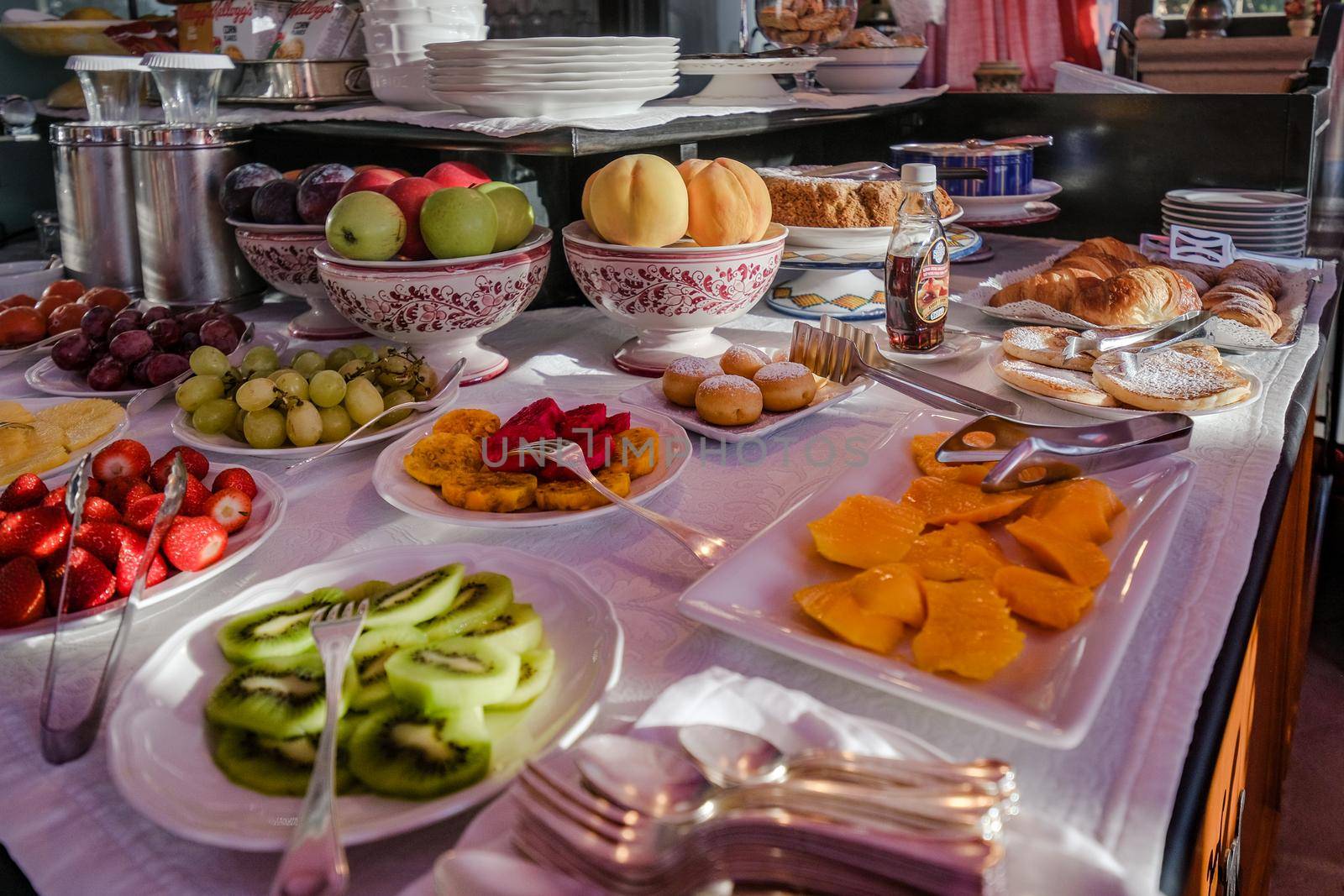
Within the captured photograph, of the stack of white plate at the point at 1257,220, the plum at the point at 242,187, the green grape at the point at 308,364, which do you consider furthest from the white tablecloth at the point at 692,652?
the stack of white plate at the point at 1257,220

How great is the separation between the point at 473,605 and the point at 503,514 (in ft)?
0.60

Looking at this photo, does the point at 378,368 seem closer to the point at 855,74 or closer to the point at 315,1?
the point at 315,1

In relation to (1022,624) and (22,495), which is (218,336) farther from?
(1022,624)

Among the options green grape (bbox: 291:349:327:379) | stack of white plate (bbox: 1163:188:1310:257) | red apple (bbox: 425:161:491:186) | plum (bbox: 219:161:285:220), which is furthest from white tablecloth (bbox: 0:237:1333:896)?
stack of white plate (bbox: 1163:188:1310:257)

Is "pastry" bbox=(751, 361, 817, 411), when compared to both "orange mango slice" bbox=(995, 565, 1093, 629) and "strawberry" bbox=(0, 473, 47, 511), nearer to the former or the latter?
"orange mango slice" bbox=(995, 565, 1093, 629)

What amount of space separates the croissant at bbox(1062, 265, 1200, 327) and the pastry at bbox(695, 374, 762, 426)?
504mm

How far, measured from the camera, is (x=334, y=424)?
90cm

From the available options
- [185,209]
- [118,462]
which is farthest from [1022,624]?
[185,209]

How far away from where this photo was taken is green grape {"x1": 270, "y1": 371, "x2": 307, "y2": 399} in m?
0.90

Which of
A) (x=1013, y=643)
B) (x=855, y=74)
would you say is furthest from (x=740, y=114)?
(x=1013, y=643)

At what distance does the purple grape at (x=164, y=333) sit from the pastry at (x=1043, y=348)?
0.89m

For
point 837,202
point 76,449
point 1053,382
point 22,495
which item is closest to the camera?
point 22,495

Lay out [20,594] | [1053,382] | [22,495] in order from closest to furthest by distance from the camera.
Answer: [20,594] → [22,495] → [1053,382]

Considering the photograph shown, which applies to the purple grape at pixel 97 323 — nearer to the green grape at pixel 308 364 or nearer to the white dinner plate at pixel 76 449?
the white dinner plate at pixel 76 449
